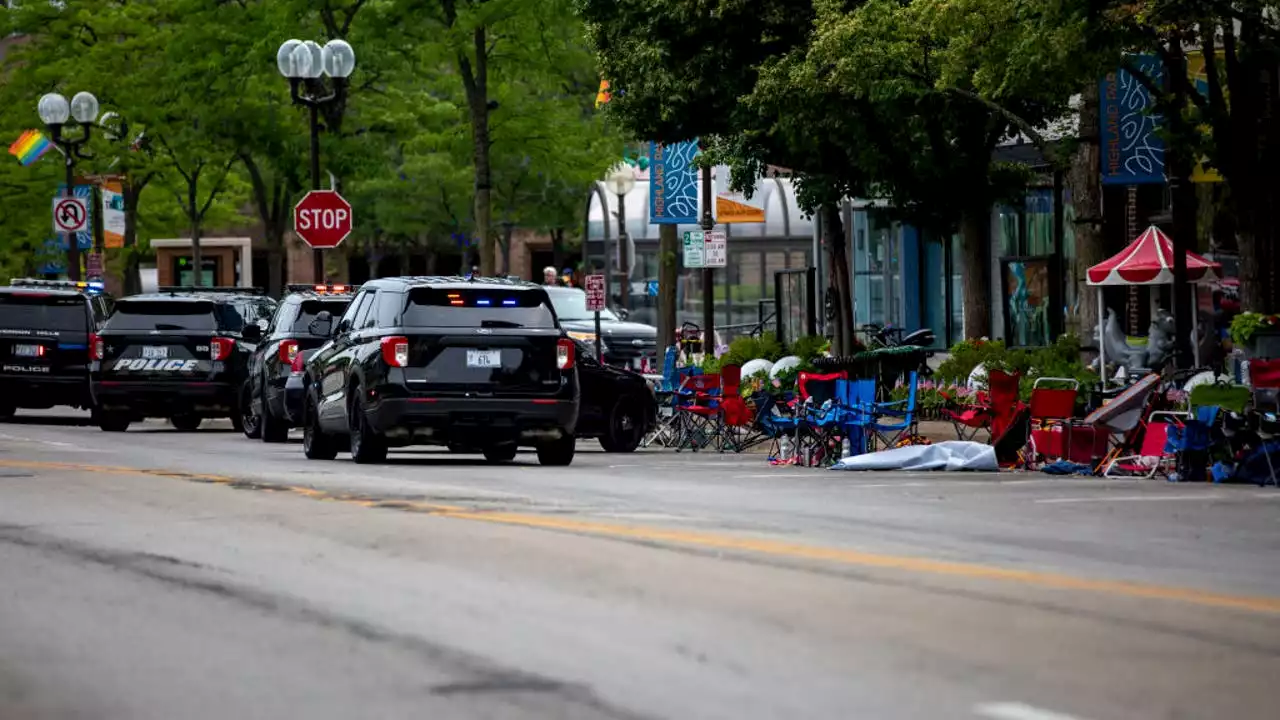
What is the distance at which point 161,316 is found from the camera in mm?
33719

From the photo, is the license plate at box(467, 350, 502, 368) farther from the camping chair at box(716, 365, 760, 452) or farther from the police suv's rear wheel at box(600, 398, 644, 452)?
the camping chair at box(716, 365, 760, 452)

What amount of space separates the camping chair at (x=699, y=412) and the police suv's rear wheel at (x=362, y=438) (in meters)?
6.93

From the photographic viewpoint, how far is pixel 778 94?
31453 mm

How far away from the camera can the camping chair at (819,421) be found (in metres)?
25.7

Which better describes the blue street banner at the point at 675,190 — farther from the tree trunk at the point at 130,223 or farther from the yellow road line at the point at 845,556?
the tree trunk at the point at 130,223

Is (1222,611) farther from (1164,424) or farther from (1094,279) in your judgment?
(1094,279)

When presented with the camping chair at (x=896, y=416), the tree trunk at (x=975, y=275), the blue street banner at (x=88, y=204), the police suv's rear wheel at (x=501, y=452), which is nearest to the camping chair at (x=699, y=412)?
the camping chair at (x=896, y=416)

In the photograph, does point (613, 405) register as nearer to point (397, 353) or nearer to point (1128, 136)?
point (397, 353)

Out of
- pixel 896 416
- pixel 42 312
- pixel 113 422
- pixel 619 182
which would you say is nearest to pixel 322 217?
pixel 42 312

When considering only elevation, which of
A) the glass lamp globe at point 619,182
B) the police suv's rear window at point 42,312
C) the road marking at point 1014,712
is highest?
the glass lamp globe at point 619,182

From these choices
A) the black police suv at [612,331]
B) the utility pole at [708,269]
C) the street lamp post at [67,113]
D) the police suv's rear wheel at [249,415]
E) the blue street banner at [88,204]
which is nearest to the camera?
the police suv's rear wheel at [249,415]

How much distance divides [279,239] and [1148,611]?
1885 inches

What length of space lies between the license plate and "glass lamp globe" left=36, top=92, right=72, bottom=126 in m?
30.0

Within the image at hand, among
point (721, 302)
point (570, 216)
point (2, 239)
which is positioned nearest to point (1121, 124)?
point (721, 302)
